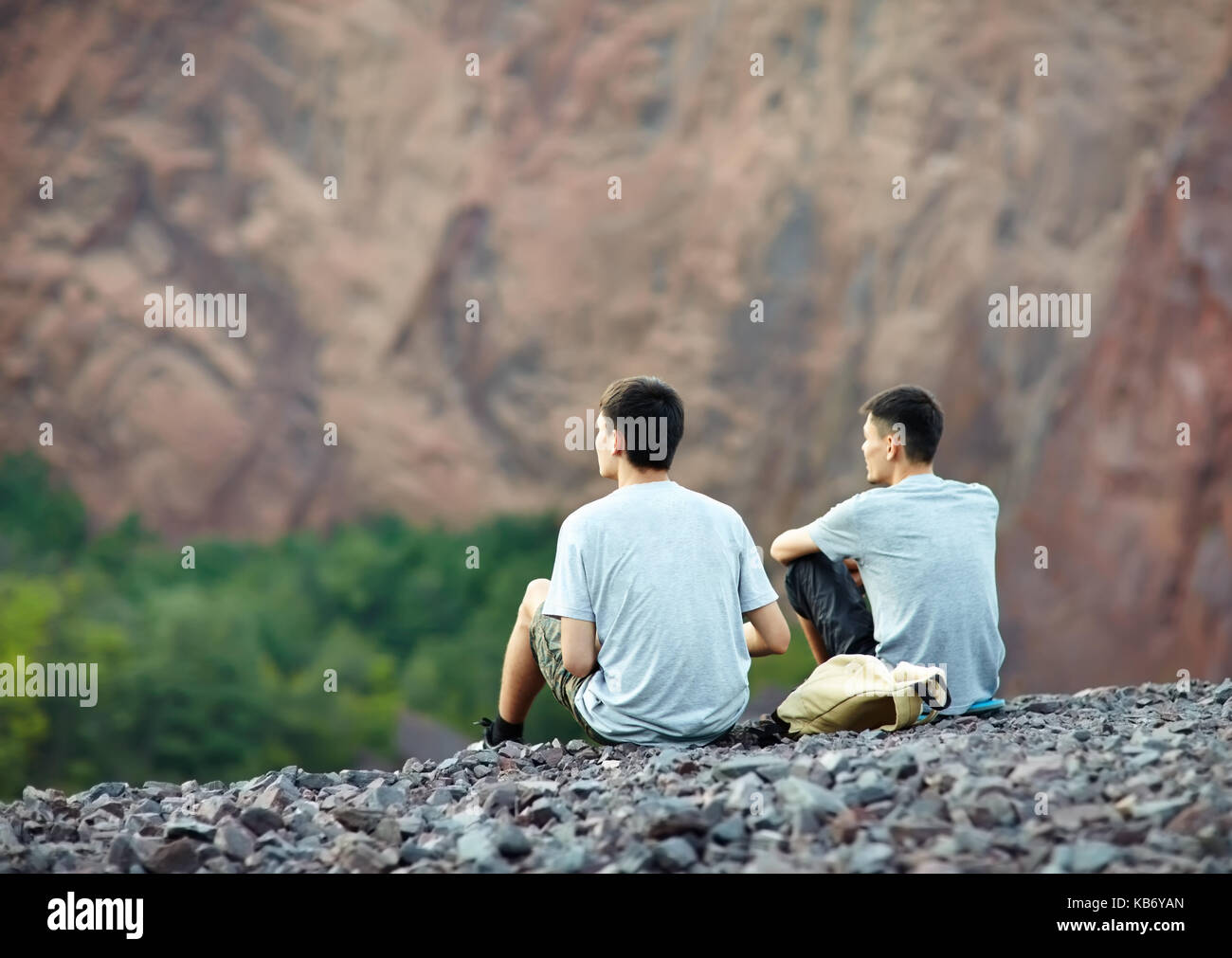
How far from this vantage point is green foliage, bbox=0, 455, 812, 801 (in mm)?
15250

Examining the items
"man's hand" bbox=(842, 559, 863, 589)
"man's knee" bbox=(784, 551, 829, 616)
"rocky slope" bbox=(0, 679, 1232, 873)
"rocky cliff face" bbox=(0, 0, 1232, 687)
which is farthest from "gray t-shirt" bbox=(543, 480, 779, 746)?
"rocky cliff face" bbox=(0, 0, 1232, 687)

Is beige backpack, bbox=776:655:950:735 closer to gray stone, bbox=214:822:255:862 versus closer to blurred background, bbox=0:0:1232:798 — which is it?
gray stone, bbox=214:822:255:862

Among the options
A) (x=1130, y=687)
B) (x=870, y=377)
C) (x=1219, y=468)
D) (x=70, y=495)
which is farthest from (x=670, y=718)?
(x=70, y=495)

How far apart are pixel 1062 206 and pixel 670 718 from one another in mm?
13420

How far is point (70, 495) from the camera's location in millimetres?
16312

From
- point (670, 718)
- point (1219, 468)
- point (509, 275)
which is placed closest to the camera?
point (670, 718)

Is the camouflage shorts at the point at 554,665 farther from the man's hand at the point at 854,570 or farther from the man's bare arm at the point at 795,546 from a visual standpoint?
the man's hand at the point at 854,570

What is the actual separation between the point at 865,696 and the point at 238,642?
46.1 feet

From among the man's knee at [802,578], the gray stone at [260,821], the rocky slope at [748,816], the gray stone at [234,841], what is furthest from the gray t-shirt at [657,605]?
the gray stone at [234,841]

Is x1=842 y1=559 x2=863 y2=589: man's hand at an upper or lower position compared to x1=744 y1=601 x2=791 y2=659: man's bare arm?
upper

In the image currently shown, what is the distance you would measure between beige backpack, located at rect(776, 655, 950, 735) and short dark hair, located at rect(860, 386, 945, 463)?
0.64 metres

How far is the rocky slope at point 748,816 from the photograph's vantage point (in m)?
2.11

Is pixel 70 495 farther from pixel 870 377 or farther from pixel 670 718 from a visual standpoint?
pixel 670 718
